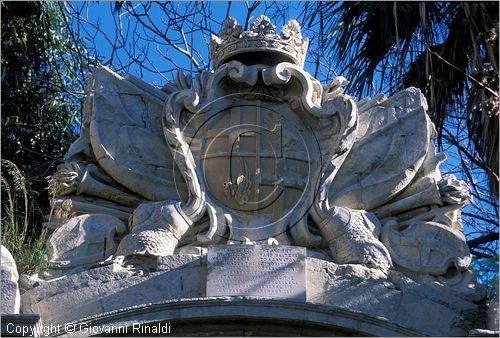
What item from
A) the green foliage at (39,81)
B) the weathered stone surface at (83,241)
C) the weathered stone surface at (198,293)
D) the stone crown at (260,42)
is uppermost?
the green foliage at (39,81)

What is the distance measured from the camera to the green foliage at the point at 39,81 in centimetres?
1842

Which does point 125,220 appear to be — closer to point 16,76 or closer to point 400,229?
point 400,229

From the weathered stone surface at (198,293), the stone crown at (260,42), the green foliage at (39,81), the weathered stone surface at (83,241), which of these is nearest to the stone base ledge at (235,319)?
the weathered stone surface at (198,293)

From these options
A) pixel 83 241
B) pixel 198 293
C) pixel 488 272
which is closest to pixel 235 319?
pixel 198 293

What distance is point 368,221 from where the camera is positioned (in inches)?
528

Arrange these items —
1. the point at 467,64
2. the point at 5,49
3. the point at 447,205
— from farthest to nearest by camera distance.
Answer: the point at 5,49 < the point at 467,64 < the point at 447,205

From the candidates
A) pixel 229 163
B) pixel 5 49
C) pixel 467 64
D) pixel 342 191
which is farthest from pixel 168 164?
pixel 5 49

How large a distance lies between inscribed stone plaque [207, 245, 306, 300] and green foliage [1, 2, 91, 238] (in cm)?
553

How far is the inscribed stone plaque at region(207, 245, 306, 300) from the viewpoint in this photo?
12758mm

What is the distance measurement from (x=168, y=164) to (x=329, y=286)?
1.73 metres

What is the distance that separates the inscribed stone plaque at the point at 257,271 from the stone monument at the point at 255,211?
10mm

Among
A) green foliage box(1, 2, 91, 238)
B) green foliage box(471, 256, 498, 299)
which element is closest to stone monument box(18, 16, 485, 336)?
green foliage box(471, 256, 498, 299)

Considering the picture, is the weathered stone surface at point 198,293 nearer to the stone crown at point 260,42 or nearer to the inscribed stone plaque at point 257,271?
the inscribed stone plaque at point 257,271

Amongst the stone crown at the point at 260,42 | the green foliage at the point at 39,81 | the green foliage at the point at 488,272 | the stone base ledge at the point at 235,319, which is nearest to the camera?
the stone base ledge at the point at 235,319
